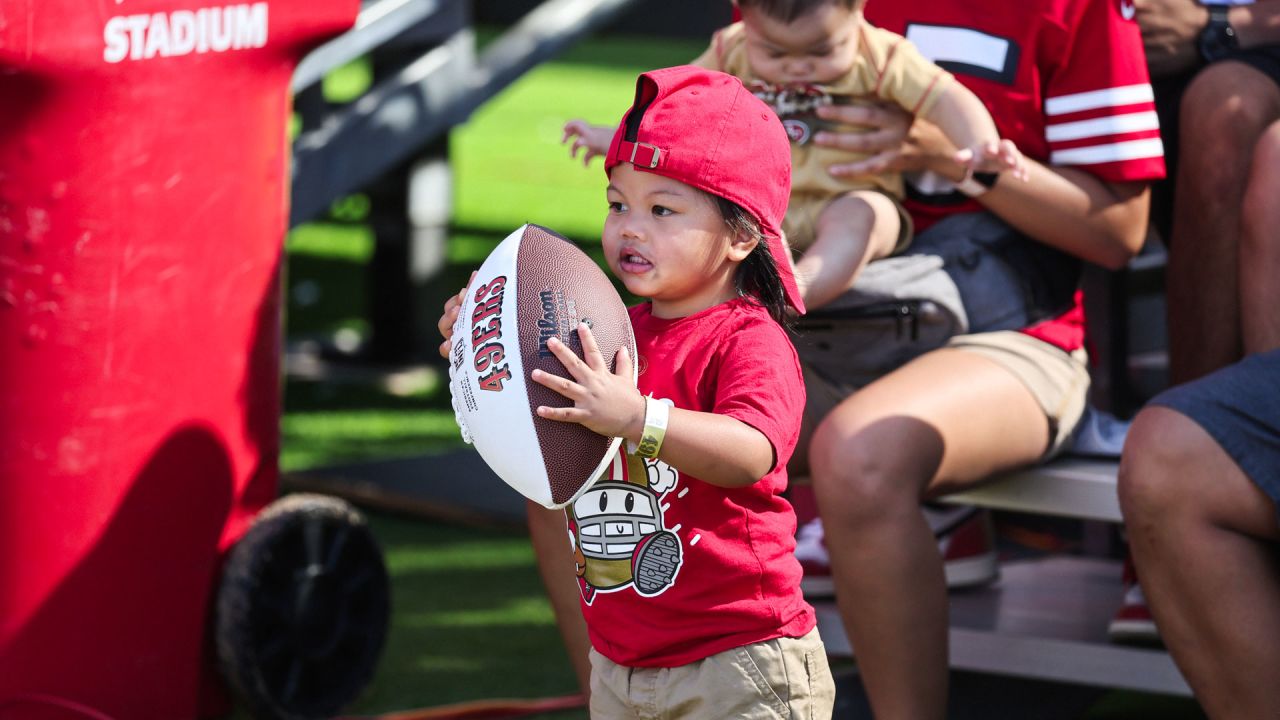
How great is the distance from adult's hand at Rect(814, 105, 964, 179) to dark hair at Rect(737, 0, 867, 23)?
0.61ft

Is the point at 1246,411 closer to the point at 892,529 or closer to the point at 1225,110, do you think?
the point at 892,529

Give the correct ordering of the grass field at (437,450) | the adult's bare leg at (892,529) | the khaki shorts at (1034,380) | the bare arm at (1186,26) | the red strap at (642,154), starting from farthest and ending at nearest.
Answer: the grass field at (437,450), the bare arm at (1186,26), the khaki shorts at (1034,380), the adult's bare leg at (892,529), the red strap at (642,154)

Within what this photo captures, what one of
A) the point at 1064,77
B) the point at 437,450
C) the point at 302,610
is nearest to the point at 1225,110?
the point at 1064,77

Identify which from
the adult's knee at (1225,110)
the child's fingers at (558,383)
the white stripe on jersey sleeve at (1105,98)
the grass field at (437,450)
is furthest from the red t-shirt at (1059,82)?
the grass field at (437,450)

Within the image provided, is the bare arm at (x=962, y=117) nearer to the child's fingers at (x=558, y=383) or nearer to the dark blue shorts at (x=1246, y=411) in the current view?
the dark blue shorts at (x=1246, y=411)

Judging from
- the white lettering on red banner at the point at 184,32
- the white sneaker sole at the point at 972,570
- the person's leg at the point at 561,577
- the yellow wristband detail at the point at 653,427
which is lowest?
the white sneaker sole at the point at 972,570

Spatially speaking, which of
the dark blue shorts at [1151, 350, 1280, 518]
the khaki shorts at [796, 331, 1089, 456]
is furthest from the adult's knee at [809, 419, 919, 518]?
the dark blue shorts at [1151, 350, 1280, 518]

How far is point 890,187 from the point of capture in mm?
2580

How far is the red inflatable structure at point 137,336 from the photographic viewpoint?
2.39 m

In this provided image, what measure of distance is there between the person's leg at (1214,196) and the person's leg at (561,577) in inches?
40.6

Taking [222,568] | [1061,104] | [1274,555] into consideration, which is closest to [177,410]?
[222,568]

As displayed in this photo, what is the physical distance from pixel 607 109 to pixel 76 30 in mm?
11478

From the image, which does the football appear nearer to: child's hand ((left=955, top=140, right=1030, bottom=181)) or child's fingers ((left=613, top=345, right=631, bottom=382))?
child's fingers ((left=613, top=345, right=631, bottom=382))

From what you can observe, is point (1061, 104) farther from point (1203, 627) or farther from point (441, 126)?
point (441, 126)
